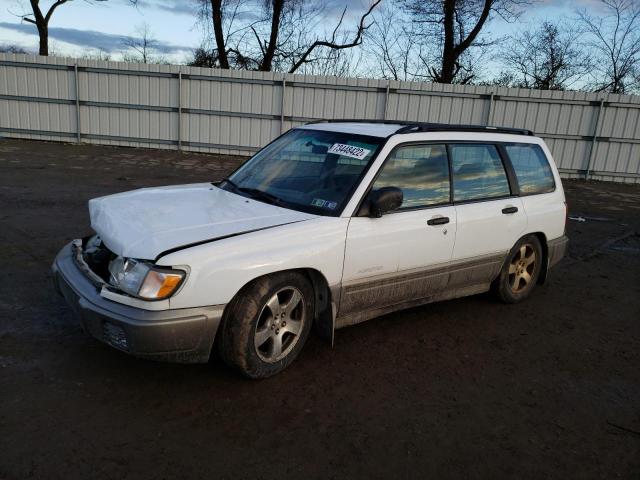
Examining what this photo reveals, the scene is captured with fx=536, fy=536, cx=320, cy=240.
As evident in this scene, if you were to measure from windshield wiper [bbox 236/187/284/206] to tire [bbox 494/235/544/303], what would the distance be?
228cm

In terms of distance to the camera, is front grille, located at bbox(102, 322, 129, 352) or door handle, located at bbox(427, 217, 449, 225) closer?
front grille, located at bbox(102, 322, 129, 352)

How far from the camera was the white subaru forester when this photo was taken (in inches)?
116

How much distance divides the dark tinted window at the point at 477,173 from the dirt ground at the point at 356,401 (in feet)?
3.56

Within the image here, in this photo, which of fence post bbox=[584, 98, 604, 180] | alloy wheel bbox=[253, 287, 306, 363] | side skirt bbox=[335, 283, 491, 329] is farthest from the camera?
fence post bbox=[584, 98, 604, 180]

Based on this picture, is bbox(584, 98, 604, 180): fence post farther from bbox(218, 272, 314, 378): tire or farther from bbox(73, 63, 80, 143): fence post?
bbox(73, 63, 80, 143): fence post

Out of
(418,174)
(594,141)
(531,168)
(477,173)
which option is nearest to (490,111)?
(594,141)

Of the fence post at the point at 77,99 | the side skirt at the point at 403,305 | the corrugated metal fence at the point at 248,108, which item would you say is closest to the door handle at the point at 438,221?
the side skirt at the point at 403,305

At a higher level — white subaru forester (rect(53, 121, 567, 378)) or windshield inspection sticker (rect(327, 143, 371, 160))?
windshield inspection sticker (rect(327, 143, 371, 160))

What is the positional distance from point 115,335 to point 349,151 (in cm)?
207

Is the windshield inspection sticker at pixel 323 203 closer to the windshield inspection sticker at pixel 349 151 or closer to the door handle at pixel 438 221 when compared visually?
the windshield inspection sticker at pixel 349 151

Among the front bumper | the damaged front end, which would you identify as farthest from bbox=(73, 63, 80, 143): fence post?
the front bumper

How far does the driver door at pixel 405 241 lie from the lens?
3627 mm

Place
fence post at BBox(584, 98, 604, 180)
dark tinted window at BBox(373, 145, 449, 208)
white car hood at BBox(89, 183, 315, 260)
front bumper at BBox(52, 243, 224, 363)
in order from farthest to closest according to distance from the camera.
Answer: fence post at BBox(584, 98, 604, 180)
dark tinted window at BBox(373, 145, 449, 208)
white car hood at BBox(89, 183, 315, 260)
front bumper at BBox(52, 243, 224, 363)

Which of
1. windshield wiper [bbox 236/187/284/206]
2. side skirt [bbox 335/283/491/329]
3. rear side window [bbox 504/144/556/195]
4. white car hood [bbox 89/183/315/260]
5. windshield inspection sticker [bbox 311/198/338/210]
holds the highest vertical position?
rear side window [bbox 504/144/556/195]
